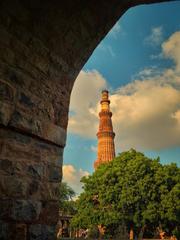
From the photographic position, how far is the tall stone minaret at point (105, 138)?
40594 mm

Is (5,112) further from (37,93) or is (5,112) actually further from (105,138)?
(105,138)

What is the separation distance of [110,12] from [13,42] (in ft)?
4.17

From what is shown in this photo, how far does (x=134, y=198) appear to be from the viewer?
66.8ft

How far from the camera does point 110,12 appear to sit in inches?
138

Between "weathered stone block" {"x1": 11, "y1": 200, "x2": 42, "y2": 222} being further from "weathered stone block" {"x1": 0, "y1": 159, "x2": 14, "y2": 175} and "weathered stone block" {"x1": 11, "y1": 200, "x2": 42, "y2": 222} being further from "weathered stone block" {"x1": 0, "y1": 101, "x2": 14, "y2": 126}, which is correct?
"weathered stone block" {"x1": 0, "y1": 101, "x2": 14, "y2": 126}

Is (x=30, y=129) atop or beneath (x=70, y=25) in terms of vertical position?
beneath

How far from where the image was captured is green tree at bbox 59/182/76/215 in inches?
1333

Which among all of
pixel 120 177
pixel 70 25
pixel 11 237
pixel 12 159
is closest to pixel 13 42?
pixel 70 25

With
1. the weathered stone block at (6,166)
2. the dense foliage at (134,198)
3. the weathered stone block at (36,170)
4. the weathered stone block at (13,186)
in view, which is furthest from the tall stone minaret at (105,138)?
the weathered stone block at (6,166)

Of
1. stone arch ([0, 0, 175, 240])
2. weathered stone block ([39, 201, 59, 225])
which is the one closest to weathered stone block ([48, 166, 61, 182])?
stone arch ([0, 0, 175, 240])

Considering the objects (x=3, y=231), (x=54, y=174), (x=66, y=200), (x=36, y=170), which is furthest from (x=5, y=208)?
(x=66, y=200)

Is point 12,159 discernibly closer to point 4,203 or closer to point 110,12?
point 4,203

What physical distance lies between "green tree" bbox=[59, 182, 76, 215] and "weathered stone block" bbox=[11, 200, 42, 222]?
30.5 m

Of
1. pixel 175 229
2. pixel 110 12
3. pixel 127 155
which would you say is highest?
pixel 127 155
